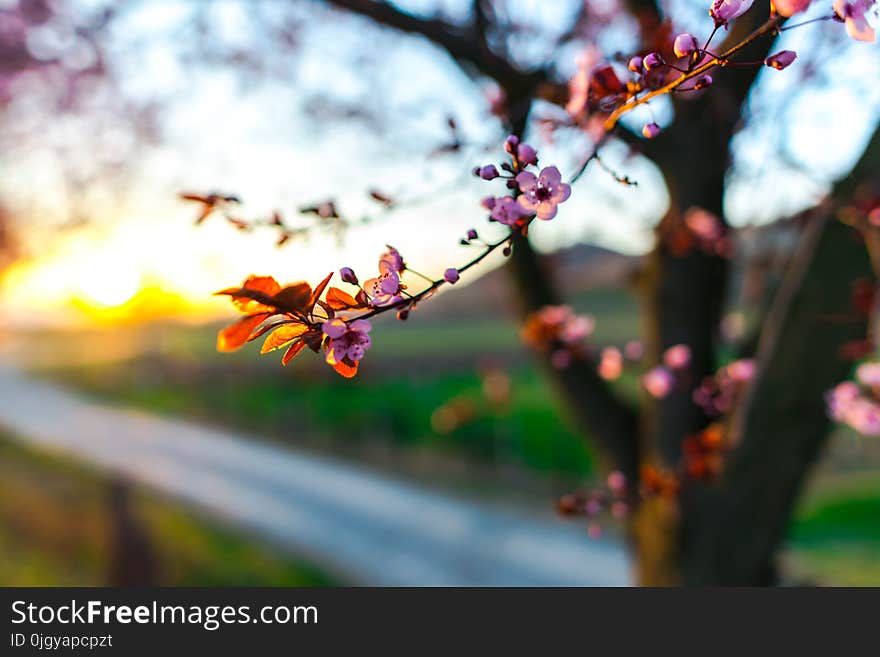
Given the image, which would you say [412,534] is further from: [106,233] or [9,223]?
[9,223]

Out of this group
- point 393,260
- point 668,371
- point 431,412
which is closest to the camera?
point 393,260

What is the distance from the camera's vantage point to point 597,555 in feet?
19.0

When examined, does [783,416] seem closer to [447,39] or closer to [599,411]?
[599,411]

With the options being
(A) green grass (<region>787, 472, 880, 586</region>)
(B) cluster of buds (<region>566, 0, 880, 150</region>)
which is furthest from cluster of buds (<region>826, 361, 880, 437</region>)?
(A) green grass (<region>787, 472, 880, 586</region>)

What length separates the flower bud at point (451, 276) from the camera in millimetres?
848

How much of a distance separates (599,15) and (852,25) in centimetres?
283

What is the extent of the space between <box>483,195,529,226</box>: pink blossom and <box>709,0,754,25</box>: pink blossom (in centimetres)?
30

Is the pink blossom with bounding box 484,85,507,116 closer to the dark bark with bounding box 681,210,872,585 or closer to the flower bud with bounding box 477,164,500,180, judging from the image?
the dark bark with bounding box 681,210,872,585

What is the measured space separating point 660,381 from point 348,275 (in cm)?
189

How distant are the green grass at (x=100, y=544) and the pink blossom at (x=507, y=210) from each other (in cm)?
530

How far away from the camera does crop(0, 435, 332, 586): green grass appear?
587 cm

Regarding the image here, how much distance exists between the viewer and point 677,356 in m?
2.50

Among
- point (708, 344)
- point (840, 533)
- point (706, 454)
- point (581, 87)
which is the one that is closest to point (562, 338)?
point (708, 344)

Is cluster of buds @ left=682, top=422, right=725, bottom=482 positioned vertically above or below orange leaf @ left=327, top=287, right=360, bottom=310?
above
